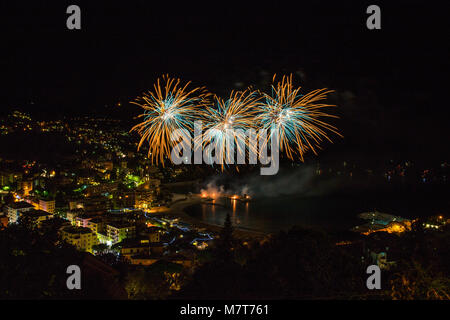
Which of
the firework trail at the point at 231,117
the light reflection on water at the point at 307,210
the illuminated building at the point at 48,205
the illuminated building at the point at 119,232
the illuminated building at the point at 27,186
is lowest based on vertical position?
the light reflection on water at the point at 307,210

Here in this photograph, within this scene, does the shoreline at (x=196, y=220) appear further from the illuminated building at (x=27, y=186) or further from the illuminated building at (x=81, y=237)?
the illuminated building at (x=27, y=186)

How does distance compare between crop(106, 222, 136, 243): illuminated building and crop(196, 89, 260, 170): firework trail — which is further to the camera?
crop(106, 222, 136, 243): illuminated building

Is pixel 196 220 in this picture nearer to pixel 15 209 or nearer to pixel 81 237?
pixel 81 237

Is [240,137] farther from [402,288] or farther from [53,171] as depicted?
[53,171]

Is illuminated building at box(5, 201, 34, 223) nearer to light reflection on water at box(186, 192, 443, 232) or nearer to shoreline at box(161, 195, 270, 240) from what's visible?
shoreline at box(161, 195, 270, 240)

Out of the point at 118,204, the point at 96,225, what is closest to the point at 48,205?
the point at 96,225

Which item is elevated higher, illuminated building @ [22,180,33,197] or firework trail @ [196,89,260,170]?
firework trail @ [196,89,260,170]

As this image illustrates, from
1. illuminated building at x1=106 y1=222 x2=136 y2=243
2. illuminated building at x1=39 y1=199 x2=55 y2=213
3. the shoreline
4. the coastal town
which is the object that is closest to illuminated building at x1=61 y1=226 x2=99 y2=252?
the coastal town

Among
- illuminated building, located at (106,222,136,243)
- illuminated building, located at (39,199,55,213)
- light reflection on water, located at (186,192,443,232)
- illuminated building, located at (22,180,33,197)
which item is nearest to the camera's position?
illuminated building, located at (106,222,136,243)

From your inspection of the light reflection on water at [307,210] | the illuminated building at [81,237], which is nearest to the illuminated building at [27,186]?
the illuminated building at [81,237]
